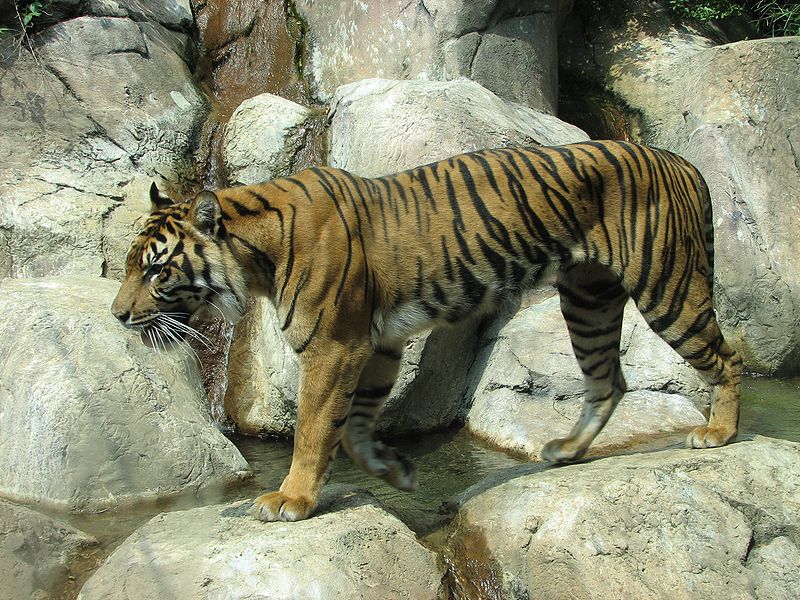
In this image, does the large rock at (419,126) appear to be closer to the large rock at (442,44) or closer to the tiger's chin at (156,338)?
the large rock at (442,44)

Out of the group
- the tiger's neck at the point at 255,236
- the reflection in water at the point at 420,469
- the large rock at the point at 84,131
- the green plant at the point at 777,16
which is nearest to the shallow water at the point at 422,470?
the reflection in water at the point at 420,469

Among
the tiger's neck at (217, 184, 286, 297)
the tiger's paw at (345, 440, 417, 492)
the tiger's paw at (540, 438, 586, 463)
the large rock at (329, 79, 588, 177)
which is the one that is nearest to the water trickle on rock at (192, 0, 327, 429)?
the large rock at (329, 79, 588, 177)

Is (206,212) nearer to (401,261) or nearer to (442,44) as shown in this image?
(401,261)

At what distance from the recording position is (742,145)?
797cm

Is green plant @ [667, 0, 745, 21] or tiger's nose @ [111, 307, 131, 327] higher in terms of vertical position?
green plant @ [667, 0, 745, 21]

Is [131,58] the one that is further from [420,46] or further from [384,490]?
[384,490]

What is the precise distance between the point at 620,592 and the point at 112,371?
9.78ft

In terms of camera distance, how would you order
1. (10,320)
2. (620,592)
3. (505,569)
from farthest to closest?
(10,320)
(505,569)
(620,592)

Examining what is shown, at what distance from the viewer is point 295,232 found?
3.85 m

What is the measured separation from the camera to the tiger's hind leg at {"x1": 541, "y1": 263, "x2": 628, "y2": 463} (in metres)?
4.48

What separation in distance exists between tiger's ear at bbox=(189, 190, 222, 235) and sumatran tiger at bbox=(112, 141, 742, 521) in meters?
0.01

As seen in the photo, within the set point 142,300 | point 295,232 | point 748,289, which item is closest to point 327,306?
point 295,232

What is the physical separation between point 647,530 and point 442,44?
5864 millimetres

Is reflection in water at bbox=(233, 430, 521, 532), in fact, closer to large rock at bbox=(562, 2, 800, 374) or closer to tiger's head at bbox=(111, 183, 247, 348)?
tiger's head at bbox=(111, 183, 247, 348)
